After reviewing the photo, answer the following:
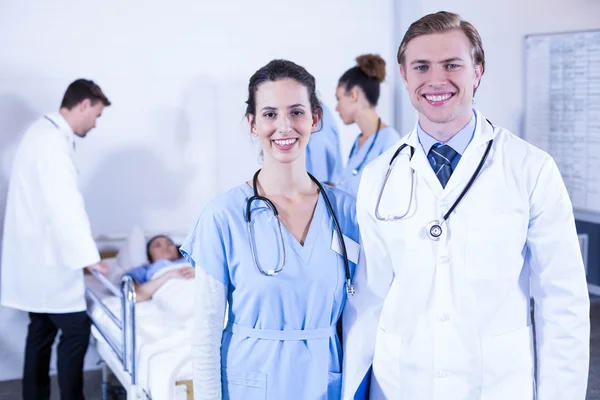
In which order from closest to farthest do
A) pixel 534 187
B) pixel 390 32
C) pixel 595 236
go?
1. pixel 534 187
2. pixel 390 32
3. pixel 595 236

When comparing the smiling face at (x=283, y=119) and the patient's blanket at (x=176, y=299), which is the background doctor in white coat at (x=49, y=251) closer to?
the patient's blanket at (x=176, y=299)

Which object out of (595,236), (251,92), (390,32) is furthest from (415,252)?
(595,236)

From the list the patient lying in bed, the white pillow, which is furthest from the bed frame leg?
the white pillow

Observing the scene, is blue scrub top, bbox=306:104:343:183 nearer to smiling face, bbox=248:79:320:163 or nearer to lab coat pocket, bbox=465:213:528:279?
smiling face, bbox=248:79:320:163

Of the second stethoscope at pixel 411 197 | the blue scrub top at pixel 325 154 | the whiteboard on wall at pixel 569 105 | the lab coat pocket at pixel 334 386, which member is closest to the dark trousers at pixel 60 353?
the blue scrub top at pixel 325 154

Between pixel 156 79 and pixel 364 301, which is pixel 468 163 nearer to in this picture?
pixel 364 301

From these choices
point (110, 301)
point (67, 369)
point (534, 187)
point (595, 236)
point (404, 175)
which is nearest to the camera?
point (534, 187)

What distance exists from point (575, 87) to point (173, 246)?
2.32 meters

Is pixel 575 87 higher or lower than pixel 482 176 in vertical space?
higher

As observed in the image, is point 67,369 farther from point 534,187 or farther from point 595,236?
point 595,236

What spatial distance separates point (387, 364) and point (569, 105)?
116 inches

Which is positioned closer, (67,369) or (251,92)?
(251,92)

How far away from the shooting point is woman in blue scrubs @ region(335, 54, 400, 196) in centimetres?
320

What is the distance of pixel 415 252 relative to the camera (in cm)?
150
